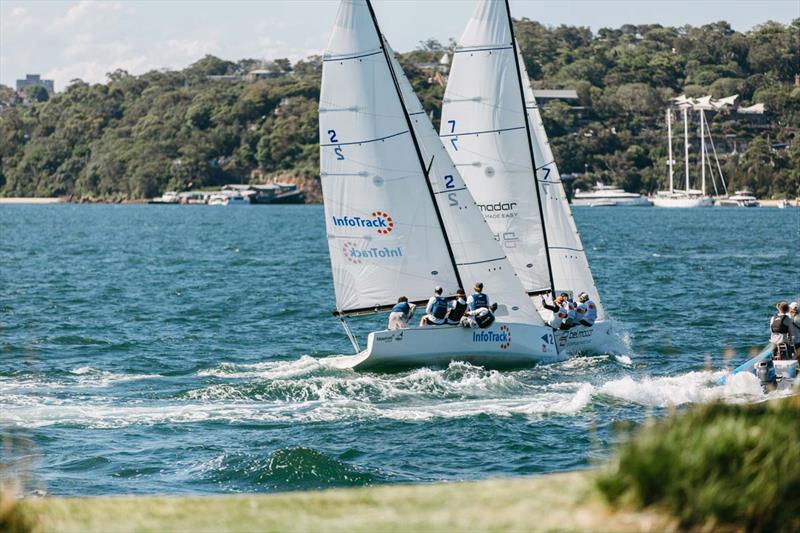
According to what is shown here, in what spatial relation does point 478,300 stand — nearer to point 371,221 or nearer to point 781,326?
point 371,221

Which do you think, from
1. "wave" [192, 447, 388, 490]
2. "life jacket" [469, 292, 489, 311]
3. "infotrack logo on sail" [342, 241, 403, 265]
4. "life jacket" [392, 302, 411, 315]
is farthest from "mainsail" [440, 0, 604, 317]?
"wave" [192, 447, 388, 490]

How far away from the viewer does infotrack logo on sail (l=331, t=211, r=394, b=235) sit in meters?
27.4

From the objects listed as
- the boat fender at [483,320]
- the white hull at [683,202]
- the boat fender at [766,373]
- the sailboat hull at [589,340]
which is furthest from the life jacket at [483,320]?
the white hull at [683,202]

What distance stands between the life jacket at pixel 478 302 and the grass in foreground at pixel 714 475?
17.4 m

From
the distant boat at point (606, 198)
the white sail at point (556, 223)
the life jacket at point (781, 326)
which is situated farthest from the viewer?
the distant boat at point (606, 198)

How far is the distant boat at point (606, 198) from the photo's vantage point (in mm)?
178625

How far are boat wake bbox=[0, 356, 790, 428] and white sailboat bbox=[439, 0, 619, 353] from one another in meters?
4.94

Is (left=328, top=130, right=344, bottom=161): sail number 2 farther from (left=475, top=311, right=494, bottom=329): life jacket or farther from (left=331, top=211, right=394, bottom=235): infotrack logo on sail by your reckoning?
(left=475, top=311, right=494, bottom=329): life jacket

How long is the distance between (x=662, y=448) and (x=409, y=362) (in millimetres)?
17178

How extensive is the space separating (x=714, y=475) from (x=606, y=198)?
174 m

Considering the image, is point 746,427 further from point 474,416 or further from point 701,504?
point 474,416

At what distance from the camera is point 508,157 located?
1217 inches

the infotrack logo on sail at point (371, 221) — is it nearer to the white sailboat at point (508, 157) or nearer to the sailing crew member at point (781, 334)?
the white sailboat at point (508, 157)

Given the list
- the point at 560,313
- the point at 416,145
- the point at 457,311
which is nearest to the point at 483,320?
the point at 457,311
